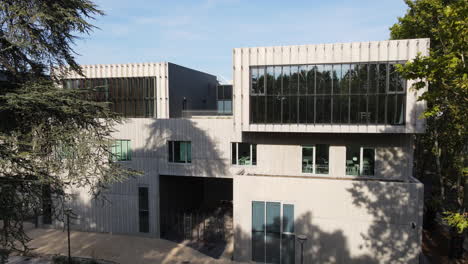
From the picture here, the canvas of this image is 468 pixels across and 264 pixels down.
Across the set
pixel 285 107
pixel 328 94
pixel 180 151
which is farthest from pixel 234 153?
pixel 328 94

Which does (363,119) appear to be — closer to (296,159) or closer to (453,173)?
(296,159)

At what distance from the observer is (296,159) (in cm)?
1781

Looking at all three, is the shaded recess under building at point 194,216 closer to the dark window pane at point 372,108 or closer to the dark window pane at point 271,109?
the dark window pane at point 271,109

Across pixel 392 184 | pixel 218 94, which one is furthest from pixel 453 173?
pixel 218 94

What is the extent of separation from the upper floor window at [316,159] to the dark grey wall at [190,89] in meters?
10.1

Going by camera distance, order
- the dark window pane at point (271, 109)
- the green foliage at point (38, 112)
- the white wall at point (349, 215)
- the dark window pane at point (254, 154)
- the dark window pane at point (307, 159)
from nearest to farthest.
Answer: the green foliage at point (38, 112), the white wall at point (349, 215), the dark window pane at point (271, 109), the dark window pane at point (307, 159), the dark window pane at point (254, 154)

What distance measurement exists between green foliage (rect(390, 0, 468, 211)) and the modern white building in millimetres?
2118

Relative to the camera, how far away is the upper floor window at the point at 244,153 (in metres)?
18.9

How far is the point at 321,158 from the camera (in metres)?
17.5

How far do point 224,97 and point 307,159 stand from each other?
11.9 meters

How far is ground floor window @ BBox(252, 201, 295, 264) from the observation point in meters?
16.0

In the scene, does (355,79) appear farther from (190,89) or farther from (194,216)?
(194,216)

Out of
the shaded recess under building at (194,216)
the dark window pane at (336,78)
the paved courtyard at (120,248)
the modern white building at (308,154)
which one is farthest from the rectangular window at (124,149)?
the dark window pane at (336,78)

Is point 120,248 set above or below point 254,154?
below
